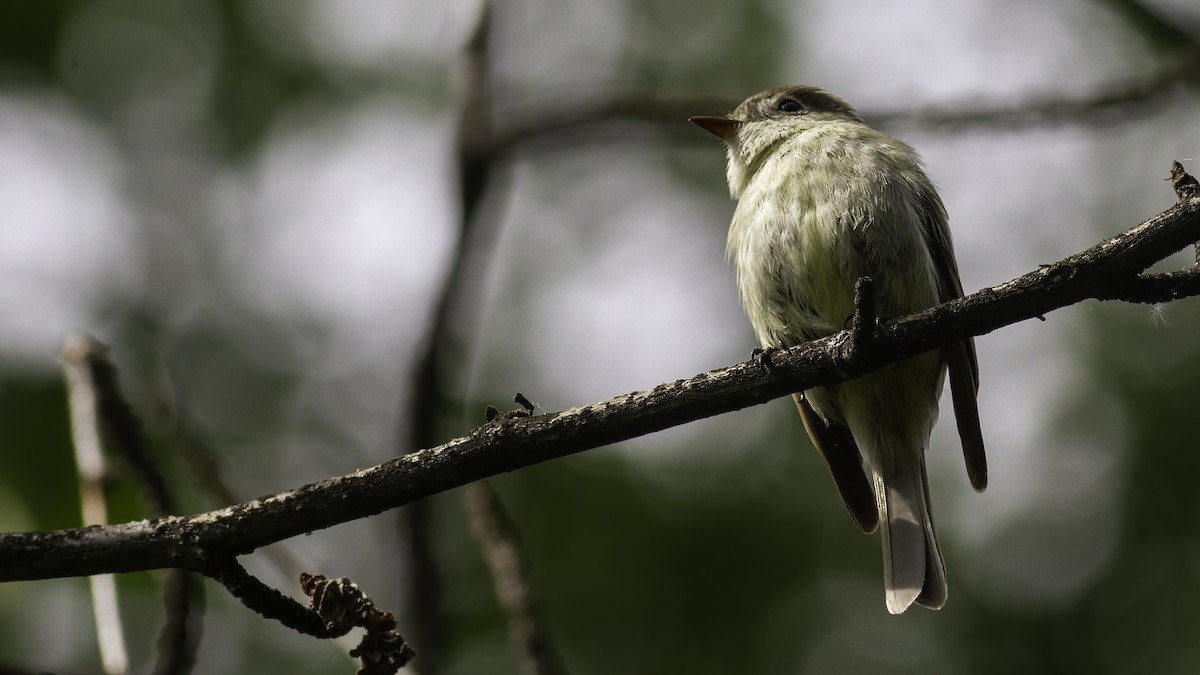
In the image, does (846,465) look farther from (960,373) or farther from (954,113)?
(954,113)

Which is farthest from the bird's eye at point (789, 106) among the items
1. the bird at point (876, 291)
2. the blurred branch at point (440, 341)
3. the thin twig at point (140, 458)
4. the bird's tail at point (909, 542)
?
the thin twig at point (140, 458)

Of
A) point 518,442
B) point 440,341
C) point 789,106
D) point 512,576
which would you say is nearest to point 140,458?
point 512,576

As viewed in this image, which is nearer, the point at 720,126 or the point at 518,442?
the point at 518,442

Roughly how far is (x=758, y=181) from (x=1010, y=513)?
5.32m

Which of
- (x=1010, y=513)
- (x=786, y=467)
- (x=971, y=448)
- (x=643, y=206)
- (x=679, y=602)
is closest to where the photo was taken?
(x=971, y=448)

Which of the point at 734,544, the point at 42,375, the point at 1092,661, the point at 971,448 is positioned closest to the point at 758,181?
the point at 971,448

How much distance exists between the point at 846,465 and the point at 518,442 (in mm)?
2845

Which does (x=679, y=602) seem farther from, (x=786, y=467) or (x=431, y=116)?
(x=431, y=116)

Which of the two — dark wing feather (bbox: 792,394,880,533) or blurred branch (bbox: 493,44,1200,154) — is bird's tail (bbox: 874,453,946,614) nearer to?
dark wing feather (bbox: 792,394,880,533)

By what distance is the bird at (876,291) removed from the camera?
430 cm

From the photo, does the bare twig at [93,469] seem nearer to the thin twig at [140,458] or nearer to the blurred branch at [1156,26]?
the thin twig at [140,458]

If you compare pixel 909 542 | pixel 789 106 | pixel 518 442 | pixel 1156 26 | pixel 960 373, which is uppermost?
pixel 789 106

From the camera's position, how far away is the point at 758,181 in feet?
15.9

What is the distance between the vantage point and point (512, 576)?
3893 mm
